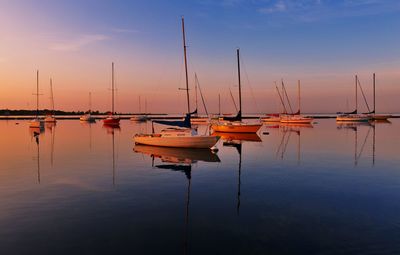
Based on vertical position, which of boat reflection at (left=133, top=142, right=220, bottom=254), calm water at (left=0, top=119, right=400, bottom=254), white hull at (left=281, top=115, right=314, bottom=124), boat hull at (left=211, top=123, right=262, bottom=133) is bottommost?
calm water at (left=0, top=119, right=400, bottom=254)

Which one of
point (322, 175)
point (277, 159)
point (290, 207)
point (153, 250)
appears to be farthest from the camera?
point (277, 159)

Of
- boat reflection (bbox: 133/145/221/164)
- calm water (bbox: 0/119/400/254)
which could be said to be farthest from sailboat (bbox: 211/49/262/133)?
calm water (bbox: 0/119/400/254)

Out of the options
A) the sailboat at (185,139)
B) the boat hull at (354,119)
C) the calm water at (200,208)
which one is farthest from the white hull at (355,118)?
the calm water at (200,208)

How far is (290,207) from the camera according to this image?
11.5 metres

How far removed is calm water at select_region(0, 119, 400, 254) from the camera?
812 cm

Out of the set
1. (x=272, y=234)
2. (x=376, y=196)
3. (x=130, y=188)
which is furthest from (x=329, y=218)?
(x=130, y=188)

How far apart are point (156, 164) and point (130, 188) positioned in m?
7.22

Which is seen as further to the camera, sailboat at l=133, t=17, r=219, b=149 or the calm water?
sailboat at l=133, t=17, r=219, b=149

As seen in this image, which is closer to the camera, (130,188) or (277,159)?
(130,188)

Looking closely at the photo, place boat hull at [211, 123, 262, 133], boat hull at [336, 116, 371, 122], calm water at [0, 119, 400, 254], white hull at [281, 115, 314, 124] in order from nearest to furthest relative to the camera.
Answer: calm water at [0, 119, 400, 254] < boat hull at [211, 123, 262, 133] < white hull at [281, 115, 314, 124] < boat hull at [336, 116, 371, 122]

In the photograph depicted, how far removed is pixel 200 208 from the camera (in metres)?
A: 11.5

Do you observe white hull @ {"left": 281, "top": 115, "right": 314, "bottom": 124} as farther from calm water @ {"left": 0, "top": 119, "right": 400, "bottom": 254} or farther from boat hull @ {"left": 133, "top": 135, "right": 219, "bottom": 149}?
calm water @ {"left": 0, "top": 119, "right": 400, "bottom": 254}

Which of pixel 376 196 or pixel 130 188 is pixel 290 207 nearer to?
pixel 376 196

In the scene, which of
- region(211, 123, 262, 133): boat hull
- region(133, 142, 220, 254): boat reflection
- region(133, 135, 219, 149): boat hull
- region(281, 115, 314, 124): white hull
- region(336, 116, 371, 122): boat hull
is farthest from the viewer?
region(336, 116, 371, 122): boat hull
